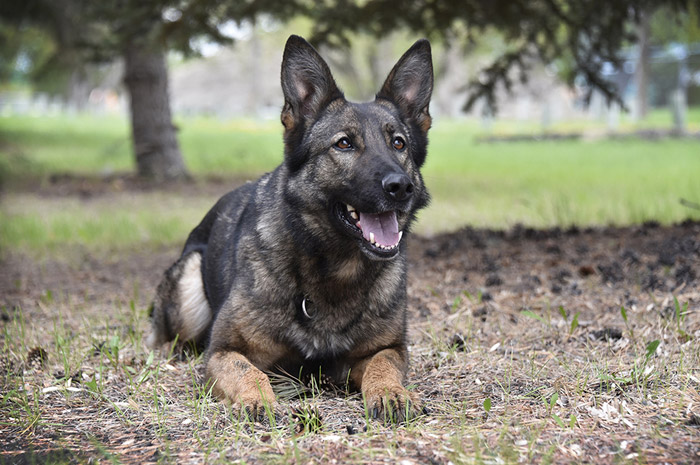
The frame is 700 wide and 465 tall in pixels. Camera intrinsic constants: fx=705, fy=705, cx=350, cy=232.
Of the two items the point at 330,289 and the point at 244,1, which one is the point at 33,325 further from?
the point at 244,1

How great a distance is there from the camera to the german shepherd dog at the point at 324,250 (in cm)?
378

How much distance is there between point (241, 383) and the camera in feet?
11.8

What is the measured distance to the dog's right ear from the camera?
4.12m

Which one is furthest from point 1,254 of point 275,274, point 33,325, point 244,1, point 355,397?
point 355,397

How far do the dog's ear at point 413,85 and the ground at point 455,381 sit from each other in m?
1.49

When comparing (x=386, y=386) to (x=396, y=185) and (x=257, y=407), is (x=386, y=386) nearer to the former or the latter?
(x=257, y=407)

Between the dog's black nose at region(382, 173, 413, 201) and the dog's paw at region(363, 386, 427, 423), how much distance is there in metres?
0.98

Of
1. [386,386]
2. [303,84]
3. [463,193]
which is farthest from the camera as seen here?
[463,193]

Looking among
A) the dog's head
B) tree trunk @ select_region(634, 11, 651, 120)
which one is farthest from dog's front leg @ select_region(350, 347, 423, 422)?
tree trunk @ select_region(634, 11, 651, 120)

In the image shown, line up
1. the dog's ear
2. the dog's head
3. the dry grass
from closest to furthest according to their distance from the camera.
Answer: the dry grass
the dog's head
the dog's ear

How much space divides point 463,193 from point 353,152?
342 inches

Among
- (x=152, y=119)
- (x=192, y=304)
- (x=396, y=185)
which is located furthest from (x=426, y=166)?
(x=396, y=185)

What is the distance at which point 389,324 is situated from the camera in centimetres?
404

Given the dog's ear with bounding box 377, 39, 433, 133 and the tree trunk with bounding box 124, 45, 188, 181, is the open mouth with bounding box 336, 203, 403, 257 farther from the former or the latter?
the tree trunk with bounding box 124, 45, 188, 181
